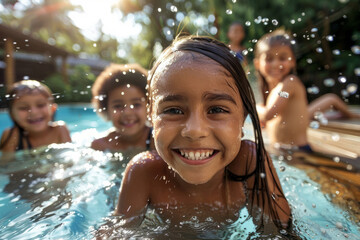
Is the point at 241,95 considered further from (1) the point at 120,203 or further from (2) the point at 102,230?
(2) the point at 102,230

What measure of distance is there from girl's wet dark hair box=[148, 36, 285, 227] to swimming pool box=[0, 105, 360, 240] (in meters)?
0.22

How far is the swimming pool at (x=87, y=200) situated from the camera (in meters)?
1.76

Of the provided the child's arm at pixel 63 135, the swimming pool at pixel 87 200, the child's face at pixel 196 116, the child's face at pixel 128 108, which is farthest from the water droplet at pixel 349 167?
the child's arm at pixel 63 135

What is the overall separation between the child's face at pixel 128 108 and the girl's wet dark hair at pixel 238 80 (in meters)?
1.80

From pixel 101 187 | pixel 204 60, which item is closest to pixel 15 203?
pixel 101 187

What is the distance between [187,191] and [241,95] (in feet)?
2.25

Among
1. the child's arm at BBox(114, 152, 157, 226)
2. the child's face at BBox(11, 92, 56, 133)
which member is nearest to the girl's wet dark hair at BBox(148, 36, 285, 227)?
the child's arm at BBox(114, 152, 157, 226)

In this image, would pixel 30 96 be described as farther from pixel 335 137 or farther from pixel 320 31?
pixel 320 31

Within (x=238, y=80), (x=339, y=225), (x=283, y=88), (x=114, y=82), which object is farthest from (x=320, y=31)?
(x=238, y=80)

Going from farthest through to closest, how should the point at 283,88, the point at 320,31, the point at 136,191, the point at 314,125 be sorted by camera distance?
1. the point at 320,31
2. the point at 314,125
3. the point at 283,88
4. the point at 136,191

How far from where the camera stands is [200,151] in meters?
1.46

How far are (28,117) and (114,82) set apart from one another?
1185mm

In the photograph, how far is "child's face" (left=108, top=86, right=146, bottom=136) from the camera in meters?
3.47

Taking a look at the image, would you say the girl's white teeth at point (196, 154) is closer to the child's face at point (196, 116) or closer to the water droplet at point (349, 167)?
the child's face at point (196, 116)
